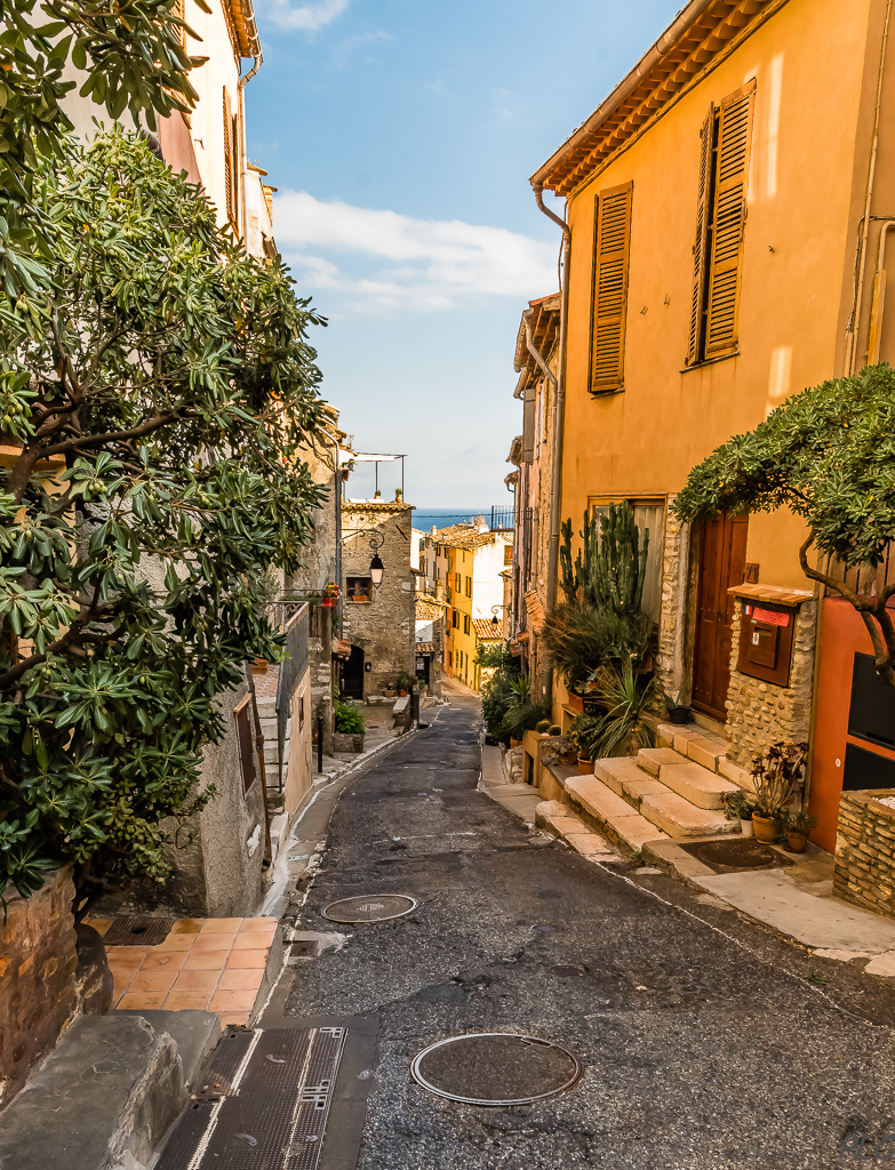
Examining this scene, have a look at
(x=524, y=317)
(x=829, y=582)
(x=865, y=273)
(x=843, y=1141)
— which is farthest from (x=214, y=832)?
(x=524, y=317)

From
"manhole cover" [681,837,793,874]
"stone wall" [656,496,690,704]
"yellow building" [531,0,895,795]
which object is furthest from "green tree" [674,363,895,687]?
"stone wall" [656,496,690,704]

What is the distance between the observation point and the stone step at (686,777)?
806 centimetres

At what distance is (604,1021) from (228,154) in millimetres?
12022

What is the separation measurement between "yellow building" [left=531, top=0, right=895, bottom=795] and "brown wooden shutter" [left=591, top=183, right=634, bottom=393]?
28mm

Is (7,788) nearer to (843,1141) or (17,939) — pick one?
(17,939)

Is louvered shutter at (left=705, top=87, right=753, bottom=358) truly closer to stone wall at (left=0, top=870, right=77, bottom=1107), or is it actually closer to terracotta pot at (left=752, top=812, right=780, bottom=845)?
terracotta pot at (left=752, top=812, right=780, bottom=845)

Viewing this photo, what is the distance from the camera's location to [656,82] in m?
10.1

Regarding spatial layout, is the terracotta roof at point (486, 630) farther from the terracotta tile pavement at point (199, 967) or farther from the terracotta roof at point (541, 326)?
the terracotta tile pavement at point (199, 967)

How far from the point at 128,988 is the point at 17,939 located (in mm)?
2152

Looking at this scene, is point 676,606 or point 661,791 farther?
point 676,606

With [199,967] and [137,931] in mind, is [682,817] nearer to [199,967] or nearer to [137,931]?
[199,967]

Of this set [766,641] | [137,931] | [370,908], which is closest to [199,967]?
[137,931]

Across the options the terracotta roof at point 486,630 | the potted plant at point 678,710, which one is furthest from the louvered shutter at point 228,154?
the terracotta roof at point 486,630

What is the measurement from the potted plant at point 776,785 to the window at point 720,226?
440cm
